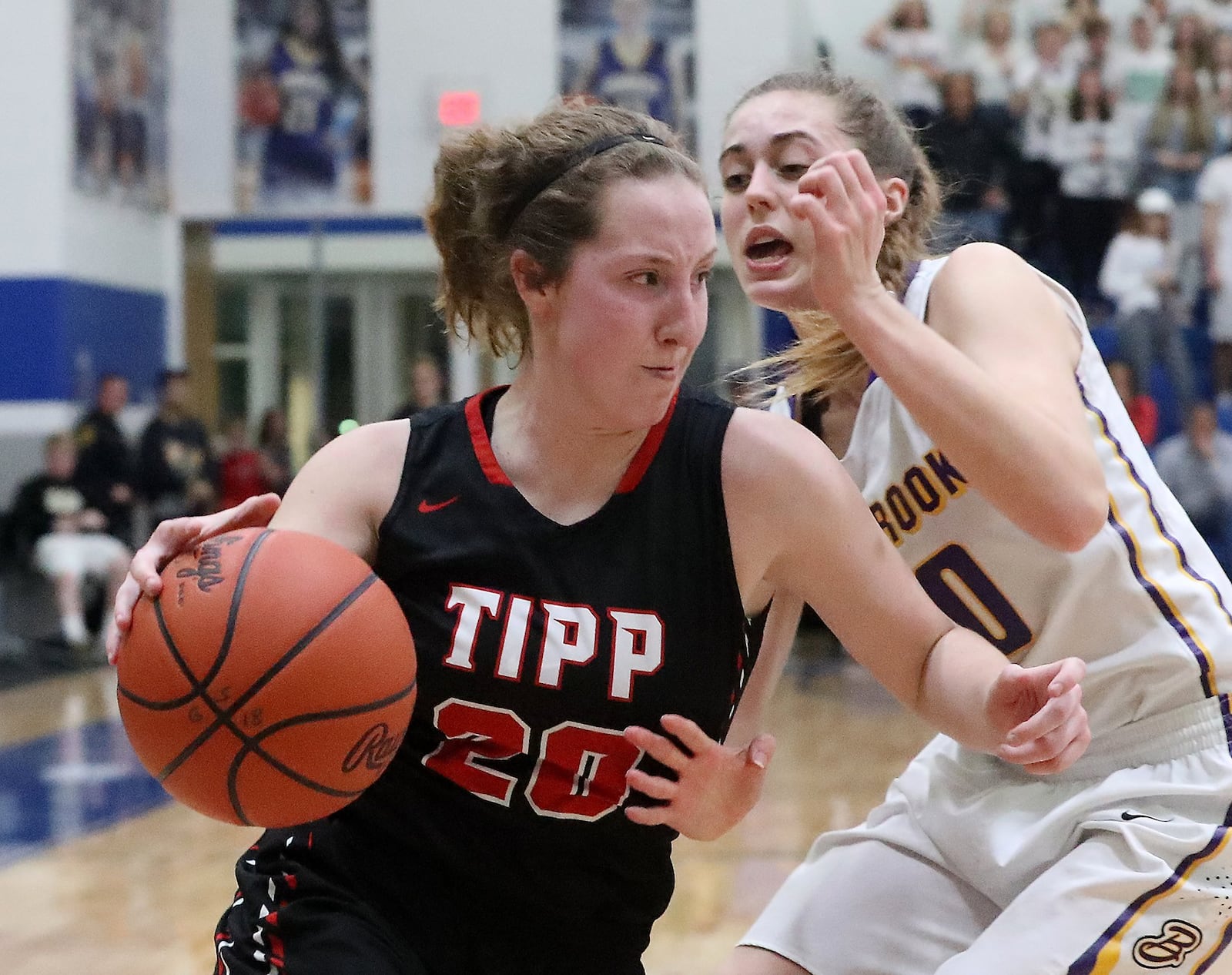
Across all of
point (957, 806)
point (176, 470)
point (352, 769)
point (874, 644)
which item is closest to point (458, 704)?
point (352, 769)

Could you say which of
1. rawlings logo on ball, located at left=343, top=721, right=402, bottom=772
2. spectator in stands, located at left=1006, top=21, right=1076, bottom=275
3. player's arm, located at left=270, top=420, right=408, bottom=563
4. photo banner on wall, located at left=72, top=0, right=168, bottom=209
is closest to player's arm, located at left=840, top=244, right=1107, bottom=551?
player's arm, located at left=270, top=420, right=408, bottom=563

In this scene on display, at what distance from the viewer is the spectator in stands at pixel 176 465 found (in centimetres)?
1141

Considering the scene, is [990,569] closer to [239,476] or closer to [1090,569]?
[1090,569]

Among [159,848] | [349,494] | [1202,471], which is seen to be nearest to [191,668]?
[349,494]

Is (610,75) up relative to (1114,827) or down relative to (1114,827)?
up

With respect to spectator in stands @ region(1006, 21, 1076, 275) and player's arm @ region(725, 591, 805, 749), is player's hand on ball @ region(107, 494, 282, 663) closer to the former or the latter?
player's arm @ region(725, 591, 805, 749)

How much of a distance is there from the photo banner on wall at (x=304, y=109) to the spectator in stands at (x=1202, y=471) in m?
8.00

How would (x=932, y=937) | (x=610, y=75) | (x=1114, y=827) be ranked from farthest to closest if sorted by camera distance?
(x=610, y=75)
(x=932, y=937)
(x=1114, y=827)

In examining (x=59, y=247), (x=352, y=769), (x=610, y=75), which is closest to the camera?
(x=352, y=769)

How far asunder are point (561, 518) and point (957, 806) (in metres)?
0.81

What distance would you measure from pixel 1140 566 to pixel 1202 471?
7784mm

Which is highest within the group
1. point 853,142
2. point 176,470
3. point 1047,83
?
point 1047,83

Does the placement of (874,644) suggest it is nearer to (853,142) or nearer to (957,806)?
(957,806)

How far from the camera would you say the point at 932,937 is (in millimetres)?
2457
